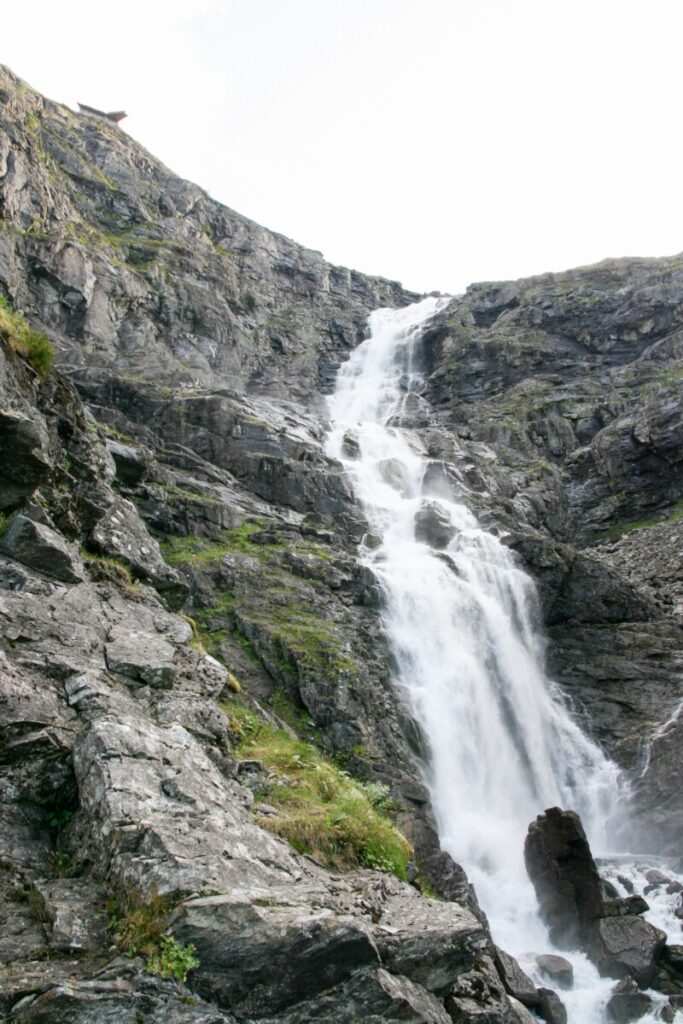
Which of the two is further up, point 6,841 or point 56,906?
point 6,841

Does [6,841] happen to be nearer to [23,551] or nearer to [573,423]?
[23,551]

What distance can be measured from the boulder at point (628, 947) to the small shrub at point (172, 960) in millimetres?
12436

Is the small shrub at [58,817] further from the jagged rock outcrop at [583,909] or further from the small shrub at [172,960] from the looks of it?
the jagged rock outcrop at [583,909]

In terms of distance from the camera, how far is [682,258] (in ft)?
202

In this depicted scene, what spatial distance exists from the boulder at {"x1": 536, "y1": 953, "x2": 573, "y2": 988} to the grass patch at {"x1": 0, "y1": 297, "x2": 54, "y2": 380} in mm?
16621

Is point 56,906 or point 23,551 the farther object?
point 23,551

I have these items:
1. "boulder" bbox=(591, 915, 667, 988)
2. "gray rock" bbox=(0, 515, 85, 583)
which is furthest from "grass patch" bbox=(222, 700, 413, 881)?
"boulder" bbox=(591, 915, 667, 988)

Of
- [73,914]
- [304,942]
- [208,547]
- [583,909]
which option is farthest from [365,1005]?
[208,547]

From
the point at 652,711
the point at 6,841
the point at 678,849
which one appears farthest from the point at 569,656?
the point at 6,841

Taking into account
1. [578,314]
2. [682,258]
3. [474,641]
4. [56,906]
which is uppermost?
[682,258]

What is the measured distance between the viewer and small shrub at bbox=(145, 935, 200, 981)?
525 centimetres

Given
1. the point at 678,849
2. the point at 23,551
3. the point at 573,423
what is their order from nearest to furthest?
1. the point at 23,551
2. the point at 678,849
3. the point at 573,423

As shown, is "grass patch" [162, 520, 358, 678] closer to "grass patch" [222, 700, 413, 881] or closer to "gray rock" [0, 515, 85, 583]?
"grass patch" [222, 700, 413, 881]

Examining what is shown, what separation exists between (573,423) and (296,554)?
30.9 meters
